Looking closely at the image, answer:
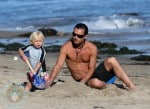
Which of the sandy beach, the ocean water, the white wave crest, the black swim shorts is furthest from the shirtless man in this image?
the white wave crest

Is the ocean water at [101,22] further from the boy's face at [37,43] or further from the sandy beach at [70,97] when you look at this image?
the boy's face at [37,43]

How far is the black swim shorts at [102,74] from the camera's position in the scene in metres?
7.75

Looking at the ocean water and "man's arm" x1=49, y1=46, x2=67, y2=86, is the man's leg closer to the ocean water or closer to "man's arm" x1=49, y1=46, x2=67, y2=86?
"man's arm" x1=49, y1=46, x2=67, y2=86

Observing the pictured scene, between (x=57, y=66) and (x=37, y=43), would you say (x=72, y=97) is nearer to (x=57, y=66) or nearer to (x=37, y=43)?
(x=57, y=66)

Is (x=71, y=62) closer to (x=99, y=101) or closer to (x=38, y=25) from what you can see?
(x=99, y=101)

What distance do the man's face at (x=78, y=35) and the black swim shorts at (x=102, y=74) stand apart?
1.57 feet

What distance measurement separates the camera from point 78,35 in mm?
7547

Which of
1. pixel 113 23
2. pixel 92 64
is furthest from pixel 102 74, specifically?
pixel 113 23

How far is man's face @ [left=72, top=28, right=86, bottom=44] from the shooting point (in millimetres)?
7512

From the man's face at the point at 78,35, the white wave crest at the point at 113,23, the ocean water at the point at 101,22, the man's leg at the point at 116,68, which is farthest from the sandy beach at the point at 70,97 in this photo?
the white wave crest at the point at 113,23

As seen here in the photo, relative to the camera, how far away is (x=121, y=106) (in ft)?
22.1

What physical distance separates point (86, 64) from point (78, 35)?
526mm

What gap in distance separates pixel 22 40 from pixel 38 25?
26.1 ft

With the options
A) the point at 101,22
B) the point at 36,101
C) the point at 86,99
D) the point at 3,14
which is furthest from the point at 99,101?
the point at 3,14
